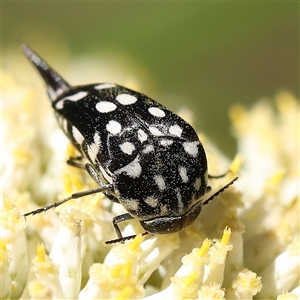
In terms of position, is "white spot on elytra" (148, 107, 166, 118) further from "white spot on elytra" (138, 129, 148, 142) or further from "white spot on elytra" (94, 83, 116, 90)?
"white spot on elytra" (94, 83, 116, 90)

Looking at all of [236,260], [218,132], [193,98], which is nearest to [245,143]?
[218,132]

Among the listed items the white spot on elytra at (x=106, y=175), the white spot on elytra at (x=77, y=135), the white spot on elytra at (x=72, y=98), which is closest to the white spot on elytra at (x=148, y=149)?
the white spot on elytra at (x=106, y=175)

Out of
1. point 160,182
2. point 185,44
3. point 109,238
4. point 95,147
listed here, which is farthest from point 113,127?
point 185,44

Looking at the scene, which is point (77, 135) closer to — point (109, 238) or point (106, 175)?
point (106, 175)

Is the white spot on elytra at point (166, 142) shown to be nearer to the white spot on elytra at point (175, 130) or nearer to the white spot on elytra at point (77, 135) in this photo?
the white spot on elytra at point (175, 130)

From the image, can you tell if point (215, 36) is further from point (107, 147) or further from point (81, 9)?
point (107, 147)

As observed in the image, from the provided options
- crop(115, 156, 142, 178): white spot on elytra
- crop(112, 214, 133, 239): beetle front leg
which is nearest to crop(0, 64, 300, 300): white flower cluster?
crop(112, 214, 133, 239): beetle front leg
